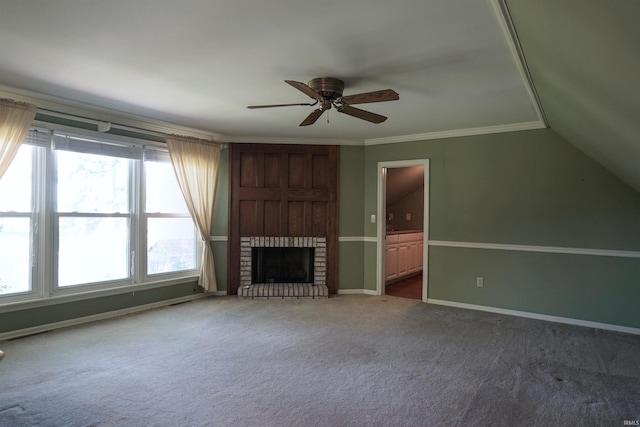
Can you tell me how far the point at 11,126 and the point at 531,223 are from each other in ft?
18.3

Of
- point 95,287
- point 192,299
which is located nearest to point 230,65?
point 95,287

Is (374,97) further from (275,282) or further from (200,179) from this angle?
(275,282)

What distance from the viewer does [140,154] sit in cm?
443

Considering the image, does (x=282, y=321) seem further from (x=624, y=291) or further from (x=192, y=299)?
(x=624, y=291)

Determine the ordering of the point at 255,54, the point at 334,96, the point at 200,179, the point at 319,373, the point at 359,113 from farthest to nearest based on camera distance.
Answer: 1. the point at 200,179
2. the point at 359,113
3. the point at 334,96
4. the point at 319,373
5. the point at 255,54

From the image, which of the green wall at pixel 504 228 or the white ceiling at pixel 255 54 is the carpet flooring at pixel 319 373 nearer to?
the green wall at pixel 504 228

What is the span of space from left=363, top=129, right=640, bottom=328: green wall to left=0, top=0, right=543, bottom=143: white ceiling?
660 mm

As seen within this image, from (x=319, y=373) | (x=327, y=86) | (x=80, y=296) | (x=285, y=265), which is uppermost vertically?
(x=327, y=86)

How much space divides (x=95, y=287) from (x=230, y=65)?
3.04 metres

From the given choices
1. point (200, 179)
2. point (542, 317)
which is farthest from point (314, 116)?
point (542, 317)

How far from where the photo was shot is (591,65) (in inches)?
77.2

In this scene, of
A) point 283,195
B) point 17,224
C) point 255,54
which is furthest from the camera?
point 283,195

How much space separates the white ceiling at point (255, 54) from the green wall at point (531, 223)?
660mm

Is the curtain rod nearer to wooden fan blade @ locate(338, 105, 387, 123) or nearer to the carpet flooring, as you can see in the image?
the carpet flooring
